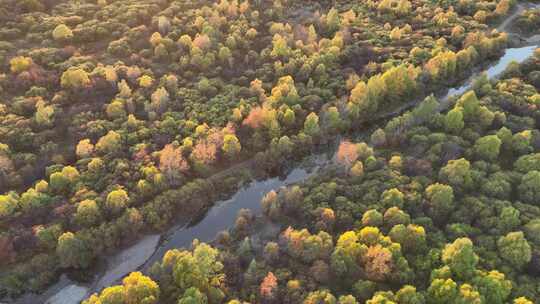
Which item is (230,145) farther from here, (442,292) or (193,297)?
(442,292)

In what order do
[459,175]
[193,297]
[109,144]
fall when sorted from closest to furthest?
[193,297] → [459,175] → [109,144]

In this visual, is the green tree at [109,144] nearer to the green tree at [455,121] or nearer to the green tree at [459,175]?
the green tree at [459,175]

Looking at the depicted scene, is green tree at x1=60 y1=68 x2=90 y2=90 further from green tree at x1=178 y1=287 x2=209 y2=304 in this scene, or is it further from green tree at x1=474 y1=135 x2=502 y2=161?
green tree at x1=474 y1=135 x2=502 y2=161

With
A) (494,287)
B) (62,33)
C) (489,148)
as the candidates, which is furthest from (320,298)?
(62,33)

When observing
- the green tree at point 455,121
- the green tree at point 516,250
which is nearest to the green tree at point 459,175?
the green tree at point 455,121

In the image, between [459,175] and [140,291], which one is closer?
[140,291]

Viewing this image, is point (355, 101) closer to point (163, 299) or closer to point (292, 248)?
point (292, 248)

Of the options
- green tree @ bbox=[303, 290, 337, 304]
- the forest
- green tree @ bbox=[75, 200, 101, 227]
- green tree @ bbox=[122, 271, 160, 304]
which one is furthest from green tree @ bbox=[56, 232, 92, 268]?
green tree @ bbox=[303, 290, 337, 304]

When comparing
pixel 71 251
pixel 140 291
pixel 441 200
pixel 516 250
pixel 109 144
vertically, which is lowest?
pixel 516 250
